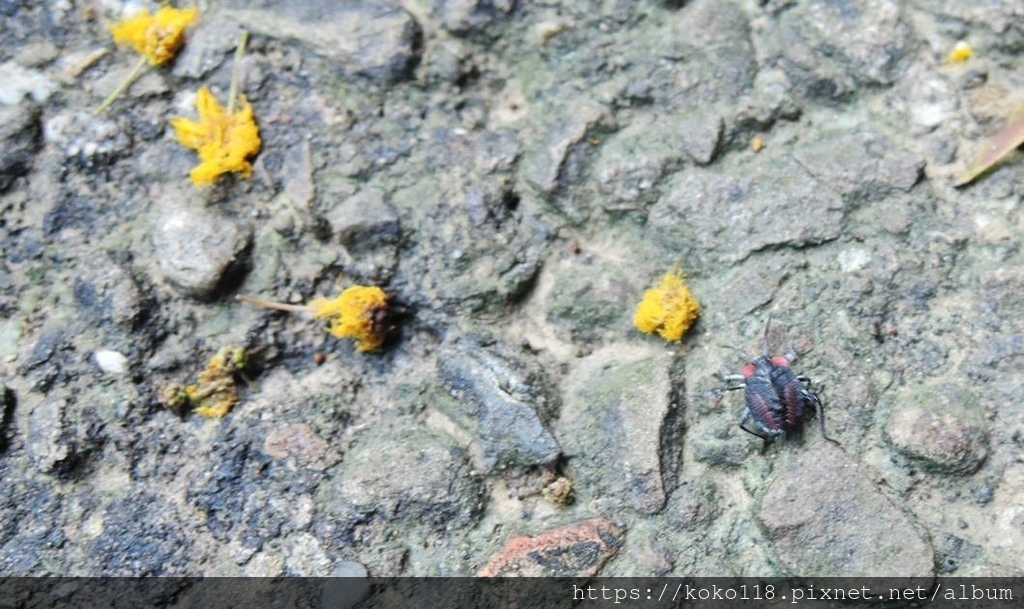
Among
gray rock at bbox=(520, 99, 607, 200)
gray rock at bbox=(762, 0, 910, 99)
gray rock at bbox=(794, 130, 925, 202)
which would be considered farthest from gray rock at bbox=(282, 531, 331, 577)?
gray rock at bbox=(762, 0, 910, 99)

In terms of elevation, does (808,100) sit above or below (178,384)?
above

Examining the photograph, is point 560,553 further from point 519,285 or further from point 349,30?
point 349,30

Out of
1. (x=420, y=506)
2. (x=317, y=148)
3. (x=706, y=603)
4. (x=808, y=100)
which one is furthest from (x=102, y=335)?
(x=808, y=100)

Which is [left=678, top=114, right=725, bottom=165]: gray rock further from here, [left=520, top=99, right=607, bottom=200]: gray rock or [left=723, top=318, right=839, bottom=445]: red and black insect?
[left=723, top=318, right=839, bottom=445]: red and black insect

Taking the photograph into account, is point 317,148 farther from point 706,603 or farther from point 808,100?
point 706,603

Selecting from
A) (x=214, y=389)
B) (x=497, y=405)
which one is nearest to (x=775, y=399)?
(x=497, y=405)

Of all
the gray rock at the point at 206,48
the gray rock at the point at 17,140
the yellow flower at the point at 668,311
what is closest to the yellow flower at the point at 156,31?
the gray rock at the point at 206,48
